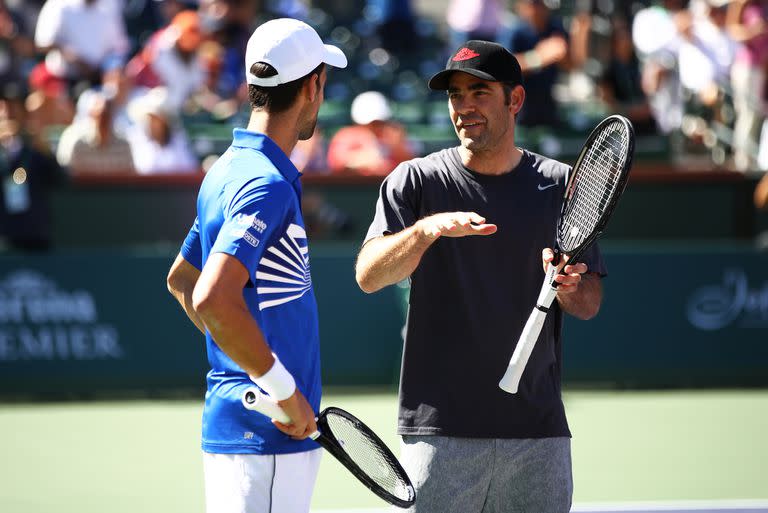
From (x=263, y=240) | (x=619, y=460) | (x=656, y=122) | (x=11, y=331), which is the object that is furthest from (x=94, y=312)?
(x=263, y=240)

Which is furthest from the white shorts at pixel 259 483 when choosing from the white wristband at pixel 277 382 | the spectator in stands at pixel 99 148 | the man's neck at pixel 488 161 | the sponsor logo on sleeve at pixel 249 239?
the spectator in stands at pixel 99 148

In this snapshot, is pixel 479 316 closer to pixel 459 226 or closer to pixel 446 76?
pixel 459 226

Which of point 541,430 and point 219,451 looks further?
point 541,430

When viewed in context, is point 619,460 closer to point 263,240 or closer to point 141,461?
point 141,461

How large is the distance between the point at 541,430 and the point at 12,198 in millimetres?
7154

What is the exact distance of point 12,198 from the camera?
32.7 feet

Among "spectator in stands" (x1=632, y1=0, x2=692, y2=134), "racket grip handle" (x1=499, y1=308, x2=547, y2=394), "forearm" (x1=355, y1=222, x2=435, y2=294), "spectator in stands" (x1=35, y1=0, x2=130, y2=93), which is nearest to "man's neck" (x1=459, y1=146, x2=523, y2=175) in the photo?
"forearm" (x1=355, y1=222, x2=435, y2=294)

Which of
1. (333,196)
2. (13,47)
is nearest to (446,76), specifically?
(333,196)

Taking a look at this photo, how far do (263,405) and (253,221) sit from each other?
1.54ft

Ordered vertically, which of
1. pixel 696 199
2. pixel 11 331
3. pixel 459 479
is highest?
pixel 459 479

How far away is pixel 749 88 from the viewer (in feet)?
40.0

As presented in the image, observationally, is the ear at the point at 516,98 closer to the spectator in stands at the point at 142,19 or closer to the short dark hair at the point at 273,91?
the short dark hair at the point at 273,91

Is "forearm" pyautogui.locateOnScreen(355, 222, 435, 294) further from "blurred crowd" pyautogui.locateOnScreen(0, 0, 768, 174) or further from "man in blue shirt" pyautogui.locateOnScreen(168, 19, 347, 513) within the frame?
"blurred crowd" pyautogui.locateOnScreen(0, 0, 768, 174)

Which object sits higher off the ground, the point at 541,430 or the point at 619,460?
the point at 541,430
